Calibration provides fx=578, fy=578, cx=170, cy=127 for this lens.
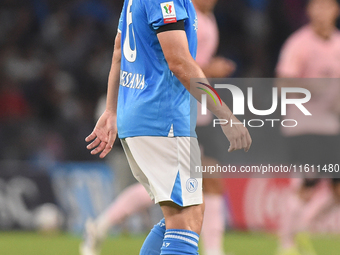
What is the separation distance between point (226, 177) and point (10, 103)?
4.12 meters

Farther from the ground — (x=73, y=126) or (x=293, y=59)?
(x=293, y=59)

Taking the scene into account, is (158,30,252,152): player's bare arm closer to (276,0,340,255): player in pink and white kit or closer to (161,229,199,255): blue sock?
(161,229,199,255): blue sock

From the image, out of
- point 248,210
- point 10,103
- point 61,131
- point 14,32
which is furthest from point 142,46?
point 14,32

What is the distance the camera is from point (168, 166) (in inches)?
94.3

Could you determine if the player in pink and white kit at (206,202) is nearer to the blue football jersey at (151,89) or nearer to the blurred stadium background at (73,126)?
the blurred stadium background at (73,126)

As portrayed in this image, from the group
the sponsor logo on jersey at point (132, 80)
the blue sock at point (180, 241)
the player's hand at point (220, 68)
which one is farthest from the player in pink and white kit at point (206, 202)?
the blue sock at point (180, 241)

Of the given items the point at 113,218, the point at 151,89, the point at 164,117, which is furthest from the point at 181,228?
the point at 113,218

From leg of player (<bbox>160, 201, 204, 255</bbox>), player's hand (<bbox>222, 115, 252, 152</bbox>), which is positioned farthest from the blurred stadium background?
player's hand (<bbox>222, 115, 252, 152</bbox>)

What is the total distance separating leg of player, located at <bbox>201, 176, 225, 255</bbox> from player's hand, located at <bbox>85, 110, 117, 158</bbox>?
5.17 ft

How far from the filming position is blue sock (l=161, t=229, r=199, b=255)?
2.37 m

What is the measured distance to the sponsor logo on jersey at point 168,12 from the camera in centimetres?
227

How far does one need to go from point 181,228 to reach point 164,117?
46cm

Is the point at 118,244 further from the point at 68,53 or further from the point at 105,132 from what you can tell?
the point at 68,53

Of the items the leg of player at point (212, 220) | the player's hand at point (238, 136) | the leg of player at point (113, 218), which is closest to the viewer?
the player's hand at point (238, 136)
